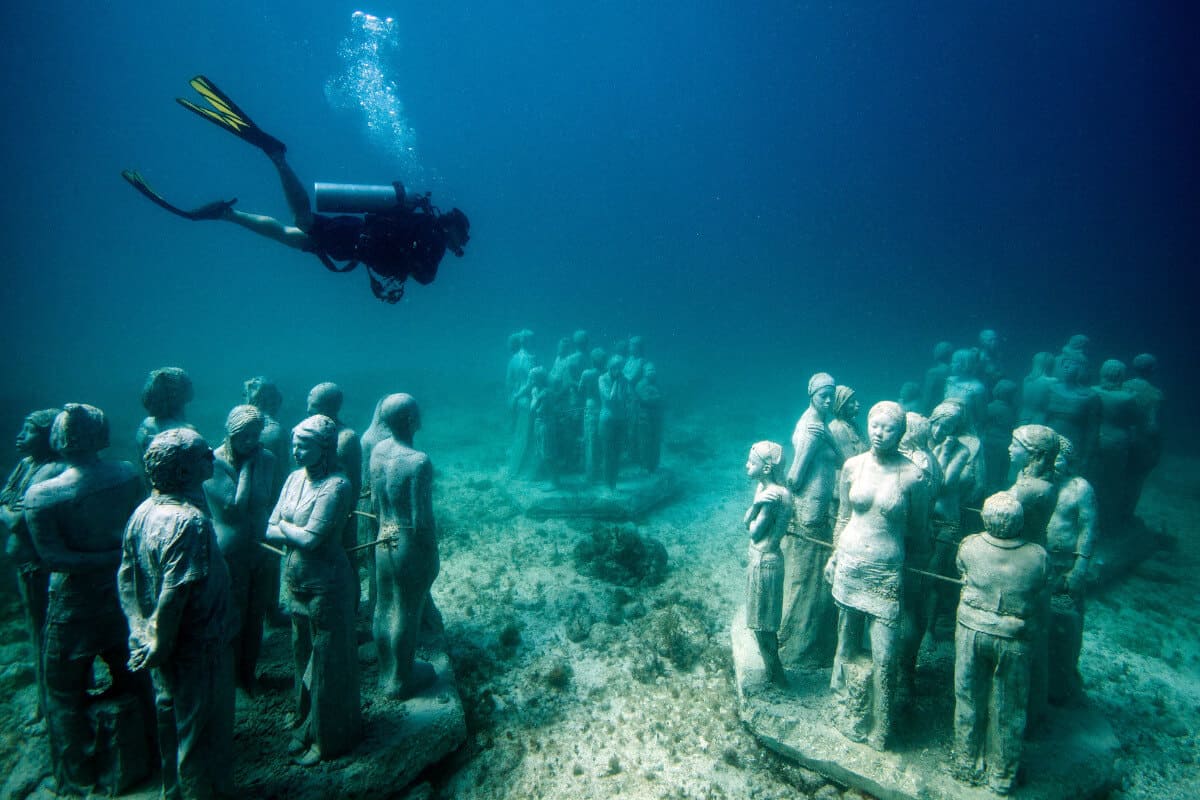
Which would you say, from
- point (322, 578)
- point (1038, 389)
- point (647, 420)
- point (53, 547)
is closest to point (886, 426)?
point (322, 578)

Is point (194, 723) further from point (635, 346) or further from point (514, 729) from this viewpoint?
point (635, 346)

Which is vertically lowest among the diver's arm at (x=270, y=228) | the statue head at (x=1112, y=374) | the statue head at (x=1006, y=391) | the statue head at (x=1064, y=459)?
the statue head at (x=1064, y=459)

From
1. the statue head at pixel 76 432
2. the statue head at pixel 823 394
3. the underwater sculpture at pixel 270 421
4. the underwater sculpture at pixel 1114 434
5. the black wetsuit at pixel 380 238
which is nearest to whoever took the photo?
the statue head at pixel 76 432

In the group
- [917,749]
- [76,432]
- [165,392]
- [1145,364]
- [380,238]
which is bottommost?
[917,749]

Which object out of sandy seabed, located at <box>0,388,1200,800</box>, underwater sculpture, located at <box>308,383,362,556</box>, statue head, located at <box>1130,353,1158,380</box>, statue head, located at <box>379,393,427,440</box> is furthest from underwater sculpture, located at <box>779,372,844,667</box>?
statue head, located at <box>1130,353,1158,380</box>

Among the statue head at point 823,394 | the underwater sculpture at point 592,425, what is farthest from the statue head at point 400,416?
the underwater sculpture at point 592,425

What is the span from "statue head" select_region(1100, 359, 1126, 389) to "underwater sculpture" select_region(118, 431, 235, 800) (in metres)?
13.6

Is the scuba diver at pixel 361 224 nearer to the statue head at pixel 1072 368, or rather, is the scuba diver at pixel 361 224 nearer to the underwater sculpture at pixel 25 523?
the underwater sculpture at pixel 25 523

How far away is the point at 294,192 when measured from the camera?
4.25 metres

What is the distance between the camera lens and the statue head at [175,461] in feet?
10.9

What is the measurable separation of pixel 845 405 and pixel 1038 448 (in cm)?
182

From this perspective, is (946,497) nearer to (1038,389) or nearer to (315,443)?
(1038,389)

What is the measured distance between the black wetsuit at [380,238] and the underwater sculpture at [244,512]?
1.91 m

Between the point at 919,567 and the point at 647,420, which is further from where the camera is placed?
the point at 647,420
